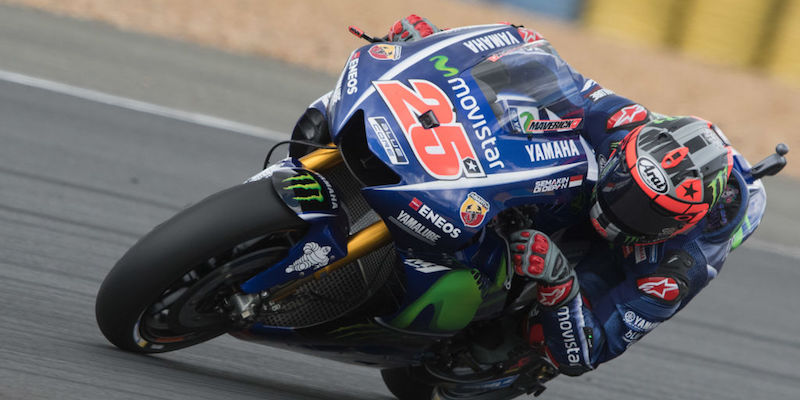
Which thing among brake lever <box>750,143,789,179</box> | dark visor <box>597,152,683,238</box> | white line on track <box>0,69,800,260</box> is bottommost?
white line on track <box>0,69,800,260</box>

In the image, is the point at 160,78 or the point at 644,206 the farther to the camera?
the point at 160,78

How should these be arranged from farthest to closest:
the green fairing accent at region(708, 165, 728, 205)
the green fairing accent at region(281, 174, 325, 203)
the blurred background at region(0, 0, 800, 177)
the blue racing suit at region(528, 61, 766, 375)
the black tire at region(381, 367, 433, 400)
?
the blurred background at region(0, 0, 800, 177) < the black tire at region(381, 367, 433, 400) < the blue racing suit at region(528, 61, 766, 375) < the green fairing accent at region(708, 165, 728, 205) < the green fairing accent at region(281, 174, 325, 203)

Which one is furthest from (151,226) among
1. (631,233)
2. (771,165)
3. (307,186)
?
(771,165)

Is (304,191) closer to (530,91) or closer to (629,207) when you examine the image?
(530,91)

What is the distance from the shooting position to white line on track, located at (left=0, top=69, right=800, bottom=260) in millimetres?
6921

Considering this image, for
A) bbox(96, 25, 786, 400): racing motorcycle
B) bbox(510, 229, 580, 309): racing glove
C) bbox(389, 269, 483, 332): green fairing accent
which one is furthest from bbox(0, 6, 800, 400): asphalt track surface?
bbox(510, 229, 580, 309): racing glove

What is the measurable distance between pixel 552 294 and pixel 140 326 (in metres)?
1.36

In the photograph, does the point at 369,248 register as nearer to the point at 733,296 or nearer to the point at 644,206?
the point at 644,206

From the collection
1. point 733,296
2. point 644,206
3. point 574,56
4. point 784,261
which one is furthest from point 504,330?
point 574,56

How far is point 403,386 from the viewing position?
4.08 meters

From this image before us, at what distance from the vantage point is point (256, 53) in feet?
30.6

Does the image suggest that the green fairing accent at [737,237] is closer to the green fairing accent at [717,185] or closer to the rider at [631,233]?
the rider at [631,233]

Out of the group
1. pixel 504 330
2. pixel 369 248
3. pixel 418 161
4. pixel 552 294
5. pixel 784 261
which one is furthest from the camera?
pixel 784 261

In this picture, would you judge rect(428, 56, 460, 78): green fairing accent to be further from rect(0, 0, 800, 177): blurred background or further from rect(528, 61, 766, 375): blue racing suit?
rect(0, 0, 800, 177): blurred background
